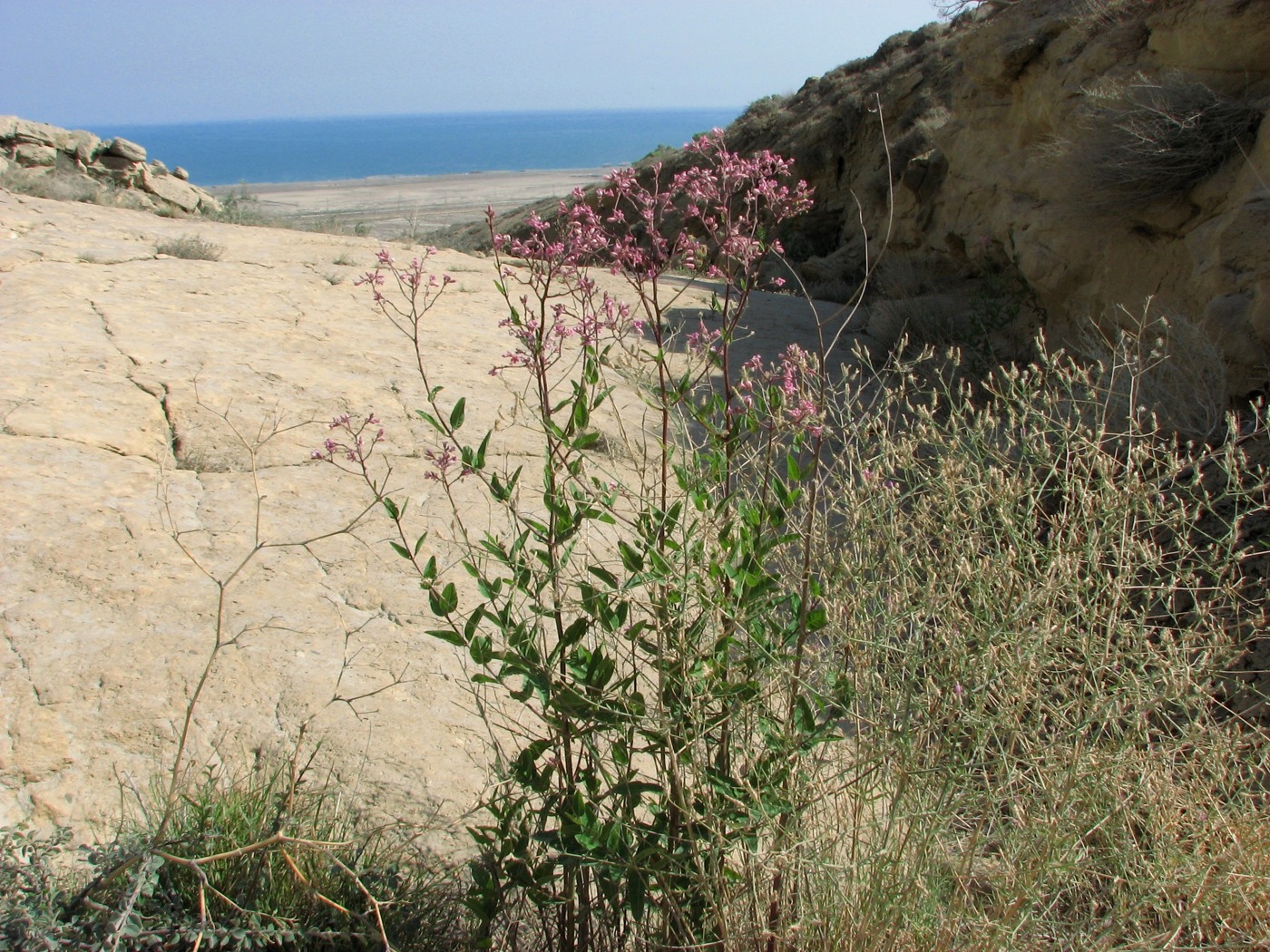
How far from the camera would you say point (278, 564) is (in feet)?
11.4

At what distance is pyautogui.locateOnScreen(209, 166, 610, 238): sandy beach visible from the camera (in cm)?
2909

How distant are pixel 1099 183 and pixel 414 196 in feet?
135

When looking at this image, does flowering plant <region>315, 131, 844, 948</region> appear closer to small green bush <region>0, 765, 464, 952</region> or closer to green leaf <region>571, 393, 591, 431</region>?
green leaf <region>571, 393, 591, 431</region>

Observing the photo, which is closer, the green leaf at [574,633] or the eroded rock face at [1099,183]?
the green leaf at [574,633]

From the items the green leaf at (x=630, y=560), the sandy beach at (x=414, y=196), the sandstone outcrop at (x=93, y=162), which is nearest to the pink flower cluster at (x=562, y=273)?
the green leaf at (x=630, y=560)

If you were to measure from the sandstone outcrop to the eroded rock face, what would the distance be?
8774 mm

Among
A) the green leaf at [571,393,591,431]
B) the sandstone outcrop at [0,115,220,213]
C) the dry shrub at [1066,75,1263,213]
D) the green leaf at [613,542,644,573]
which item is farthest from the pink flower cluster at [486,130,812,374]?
the sandstone outcrop at [0,115,220,213]

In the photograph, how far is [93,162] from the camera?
1323cm

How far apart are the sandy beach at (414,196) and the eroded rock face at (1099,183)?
583 inches

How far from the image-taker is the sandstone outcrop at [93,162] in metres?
11.9

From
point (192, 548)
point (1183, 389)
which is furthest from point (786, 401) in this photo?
point (1183, 389)

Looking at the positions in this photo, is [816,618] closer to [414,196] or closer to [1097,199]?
[1097,199]

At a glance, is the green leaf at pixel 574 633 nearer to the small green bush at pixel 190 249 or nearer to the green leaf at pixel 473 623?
the green leaf at pixel 473 623

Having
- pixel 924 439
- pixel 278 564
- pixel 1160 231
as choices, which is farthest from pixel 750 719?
pixel 1160 231
